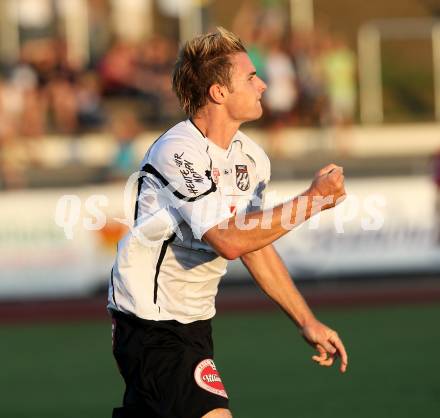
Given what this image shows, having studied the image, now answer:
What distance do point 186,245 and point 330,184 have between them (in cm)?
82

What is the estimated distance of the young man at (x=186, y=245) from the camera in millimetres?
4820

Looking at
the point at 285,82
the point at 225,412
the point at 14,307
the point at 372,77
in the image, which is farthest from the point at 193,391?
the point at 372,77

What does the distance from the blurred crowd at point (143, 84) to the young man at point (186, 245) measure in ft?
36.7

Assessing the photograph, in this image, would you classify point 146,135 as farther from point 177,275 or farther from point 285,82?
point 177,275

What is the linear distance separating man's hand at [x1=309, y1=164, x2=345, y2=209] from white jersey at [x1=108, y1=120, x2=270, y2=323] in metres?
0.48

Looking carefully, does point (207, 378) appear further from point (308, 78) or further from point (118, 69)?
point (118, 69)

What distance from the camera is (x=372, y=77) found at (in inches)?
738

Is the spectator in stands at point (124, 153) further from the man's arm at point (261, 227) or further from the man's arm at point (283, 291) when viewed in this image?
the man's arm at point (261, 227)

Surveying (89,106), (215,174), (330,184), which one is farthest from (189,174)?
(89,106)

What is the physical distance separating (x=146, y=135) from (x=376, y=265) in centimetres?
480

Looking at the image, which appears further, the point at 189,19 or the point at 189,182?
the point at 189,19

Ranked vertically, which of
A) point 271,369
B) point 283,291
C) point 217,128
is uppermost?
point 217,128

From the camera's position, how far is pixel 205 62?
4938 mm

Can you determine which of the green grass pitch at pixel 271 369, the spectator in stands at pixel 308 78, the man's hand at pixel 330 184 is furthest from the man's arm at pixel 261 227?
the spectator in stands at pixel 308 78
